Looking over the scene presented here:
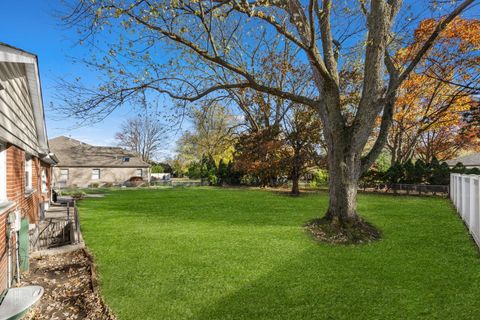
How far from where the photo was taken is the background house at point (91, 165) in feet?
115

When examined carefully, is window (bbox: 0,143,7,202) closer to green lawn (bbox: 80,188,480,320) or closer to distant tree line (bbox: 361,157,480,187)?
green lawn (bbox: 80,188,480,320)

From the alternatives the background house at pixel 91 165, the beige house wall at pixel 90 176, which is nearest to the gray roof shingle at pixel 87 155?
the background house at pixel 91 165

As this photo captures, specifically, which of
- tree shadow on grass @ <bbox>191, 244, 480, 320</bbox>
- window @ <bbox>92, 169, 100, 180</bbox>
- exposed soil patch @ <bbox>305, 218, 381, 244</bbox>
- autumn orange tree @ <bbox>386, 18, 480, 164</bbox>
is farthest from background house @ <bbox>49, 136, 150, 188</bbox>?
tree shadow on grass @ <bbox>191, 244, 480, 320</bbox>

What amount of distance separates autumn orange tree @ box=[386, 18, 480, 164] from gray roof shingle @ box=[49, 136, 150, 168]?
96.0ft

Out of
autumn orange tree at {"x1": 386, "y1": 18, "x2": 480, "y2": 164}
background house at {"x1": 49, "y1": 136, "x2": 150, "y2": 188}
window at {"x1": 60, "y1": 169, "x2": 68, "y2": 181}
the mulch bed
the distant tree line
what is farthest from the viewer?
background house at {"x1": 49, "y1": 136, "x2": 150, "y2": 188}

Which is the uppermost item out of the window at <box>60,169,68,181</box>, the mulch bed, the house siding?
the house siding

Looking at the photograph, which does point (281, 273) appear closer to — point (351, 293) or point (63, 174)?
point (351, 293)

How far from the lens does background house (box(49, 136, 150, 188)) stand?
3503cm

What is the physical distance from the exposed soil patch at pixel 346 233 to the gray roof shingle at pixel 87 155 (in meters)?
33.5

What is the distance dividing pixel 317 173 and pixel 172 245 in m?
23.4

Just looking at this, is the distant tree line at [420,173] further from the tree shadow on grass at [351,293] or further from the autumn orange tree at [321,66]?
the tree shadow on grass at [351,293]

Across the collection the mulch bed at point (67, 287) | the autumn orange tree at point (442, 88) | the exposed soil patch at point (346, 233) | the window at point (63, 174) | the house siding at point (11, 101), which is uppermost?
the autumn orange tree at point (442, 88)

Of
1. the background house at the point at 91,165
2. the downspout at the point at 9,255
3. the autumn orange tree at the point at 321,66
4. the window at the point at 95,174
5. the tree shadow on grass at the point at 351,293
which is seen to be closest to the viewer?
the tree shadow on grass at the point at 351,293

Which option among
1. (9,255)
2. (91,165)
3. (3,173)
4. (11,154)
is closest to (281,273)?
(9,255)
